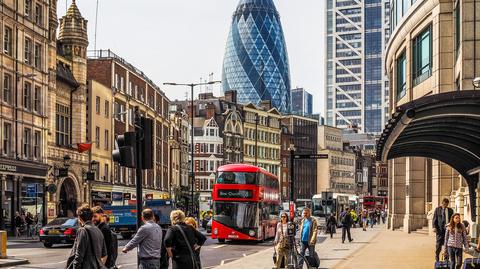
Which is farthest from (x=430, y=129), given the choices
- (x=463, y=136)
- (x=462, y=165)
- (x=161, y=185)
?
(x=161, y=185)

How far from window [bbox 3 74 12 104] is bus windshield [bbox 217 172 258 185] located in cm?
1716

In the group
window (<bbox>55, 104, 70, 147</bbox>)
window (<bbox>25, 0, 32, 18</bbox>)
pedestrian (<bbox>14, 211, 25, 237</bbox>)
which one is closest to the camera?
pedestrian (<bbox>14, 211, 25, 237</bbox>)

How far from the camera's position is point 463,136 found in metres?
25.0

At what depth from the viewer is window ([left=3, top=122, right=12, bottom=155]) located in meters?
53.1

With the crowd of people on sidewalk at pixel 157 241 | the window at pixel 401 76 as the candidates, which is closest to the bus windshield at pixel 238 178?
the window at pixel 401 76

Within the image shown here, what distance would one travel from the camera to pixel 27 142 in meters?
56.8

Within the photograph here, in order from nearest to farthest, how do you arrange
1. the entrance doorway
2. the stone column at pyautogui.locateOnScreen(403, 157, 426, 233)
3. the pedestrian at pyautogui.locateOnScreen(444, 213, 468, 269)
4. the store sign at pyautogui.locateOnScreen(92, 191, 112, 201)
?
the pedestrian at pyautogui.locateOnScreen(444, 213, 468, 269)
the stone column at pyautogui.locateOnScreen(403, 157, 426, 233)
the entrance doorway
the store sign at pyautogui.locateOnScreen(92, 191, 112, 201)

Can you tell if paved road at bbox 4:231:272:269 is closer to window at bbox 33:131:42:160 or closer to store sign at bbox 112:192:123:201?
window at bbox 33:131:42:160

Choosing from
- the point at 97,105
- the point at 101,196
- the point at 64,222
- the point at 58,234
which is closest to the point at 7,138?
the point at 64,222

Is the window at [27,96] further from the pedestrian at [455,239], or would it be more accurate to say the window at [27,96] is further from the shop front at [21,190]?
the pedestrian at [455,239]

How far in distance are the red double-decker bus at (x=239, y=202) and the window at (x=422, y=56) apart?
10.7 m

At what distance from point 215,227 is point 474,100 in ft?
88.9

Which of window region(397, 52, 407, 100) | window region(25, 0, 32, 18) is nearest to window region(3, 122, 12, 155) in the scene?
window region(25, 0, 32, 18)

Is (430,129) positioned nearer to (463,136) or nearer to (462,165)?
(463,136)
